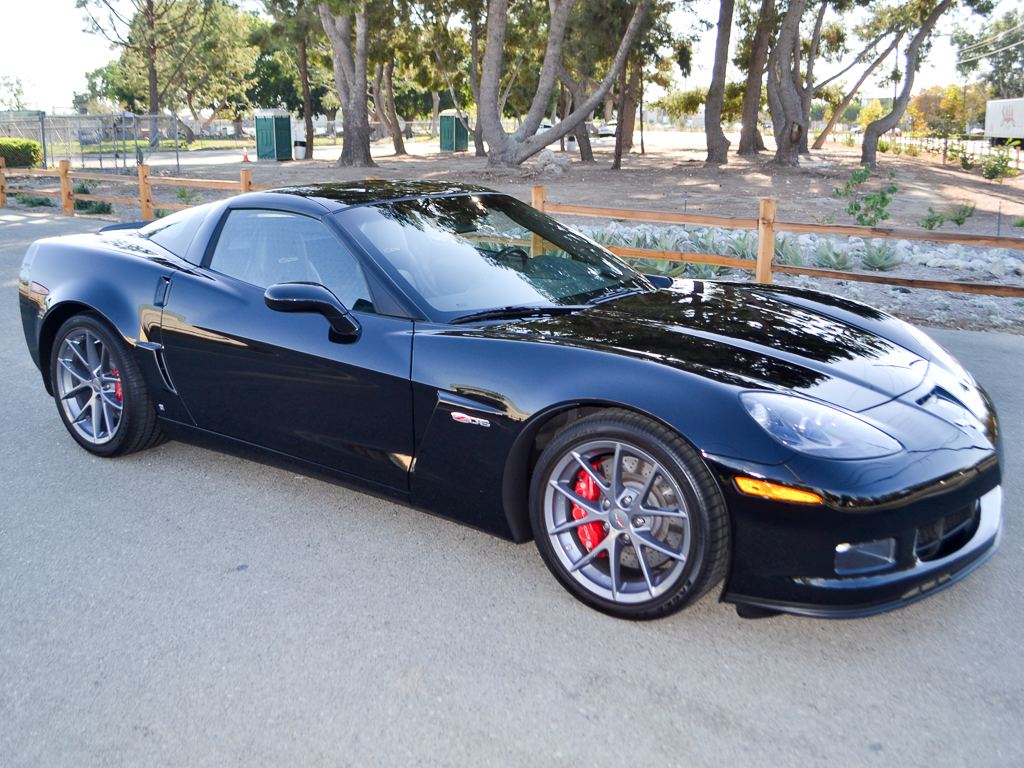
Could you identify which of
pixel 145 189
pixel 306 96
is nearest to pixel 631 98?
pixel 306 96

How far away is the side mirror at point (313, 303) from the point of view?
346 centimetres

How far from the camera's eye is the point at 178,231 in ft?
14.5

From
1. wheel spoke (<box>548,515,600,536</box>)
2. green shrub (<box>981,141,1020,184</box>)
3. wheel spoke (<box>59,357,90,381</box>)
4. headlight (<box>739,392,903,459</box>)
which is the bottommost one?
wheel spoke (<box>548,515,600,536</box>)

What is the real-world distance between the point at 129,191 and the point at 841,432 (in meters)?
23.7

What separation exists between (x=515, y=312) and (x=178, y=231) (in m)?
1.89

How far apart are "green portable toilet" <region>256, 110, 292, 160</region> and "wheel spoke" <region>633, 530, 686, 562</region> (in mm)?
38593

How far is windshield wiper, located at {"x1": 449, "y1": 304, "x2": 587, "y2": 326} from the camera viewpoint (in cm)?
348

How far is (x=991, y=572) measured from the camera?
3.31m

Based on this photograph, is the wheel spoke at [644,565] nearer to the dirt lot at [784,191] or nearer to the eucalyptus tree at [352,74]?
the dirt lot at [784,191]

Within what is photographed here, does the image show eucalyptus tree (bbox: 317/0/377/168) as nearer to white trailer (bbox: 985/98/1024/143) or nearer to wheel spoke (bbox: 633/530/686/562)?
wheel spoke (bbox: 633/530/686/562)

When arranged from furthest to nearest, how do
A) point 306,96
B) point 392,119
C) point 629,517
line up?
point 392,119
point 306,96
point 629,517

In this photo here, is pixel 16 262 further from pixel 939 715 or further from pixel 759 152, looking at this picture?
pixel 759 152

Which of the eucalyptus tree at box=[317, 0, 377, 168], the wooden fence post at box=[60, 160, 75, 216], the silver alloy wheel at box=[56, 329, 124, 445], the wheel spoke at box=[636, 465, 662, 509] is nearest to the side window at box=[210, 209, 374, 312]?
the silver alloy wheel at box=[56, 329, 124, 445]

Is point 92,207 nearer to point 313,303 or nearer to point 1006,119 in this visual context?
point 313,303
